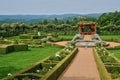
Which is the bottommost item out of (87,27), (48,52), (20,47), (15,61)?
(87,27)

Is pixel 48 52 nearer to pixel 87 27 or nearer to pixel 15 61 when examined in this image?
pixel 15 61

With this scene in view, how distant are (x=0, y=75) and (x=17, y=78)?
354 centimetres

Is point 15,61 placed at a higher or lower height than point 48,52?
higher

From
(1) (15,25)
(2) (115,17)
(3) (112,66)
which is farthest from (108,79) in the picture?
(2) (115,17)

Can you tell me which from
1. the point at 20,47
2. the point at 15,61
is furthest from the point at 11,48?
the point at 15,61

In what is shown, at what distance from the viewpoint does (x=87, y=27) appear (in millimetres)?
61094

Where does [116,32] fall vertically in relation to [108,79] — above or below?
below

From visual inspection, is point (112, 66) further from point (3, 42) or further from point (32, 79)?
point (3, 42)

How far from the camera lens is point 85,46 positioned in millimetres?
33438

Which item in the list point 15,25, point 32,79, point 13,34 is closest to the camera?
point 32,79

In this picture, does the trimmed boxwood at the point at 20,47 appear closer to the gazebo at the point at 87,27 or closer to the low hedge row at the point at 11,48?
the low hedge row at the point at 11,48

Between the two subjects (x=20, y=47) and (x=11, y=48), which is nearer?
(x=11, y=48)

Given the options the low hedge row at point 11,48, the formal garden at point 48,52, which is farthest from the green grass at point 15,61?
the low hedge row at point 11,48

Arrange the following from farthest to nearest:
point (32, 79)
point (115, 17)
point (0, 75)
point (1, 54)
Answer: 1. point (115, 17)
2. point (1, 54)
3. point (0, 75)
4. point (32, 79)
